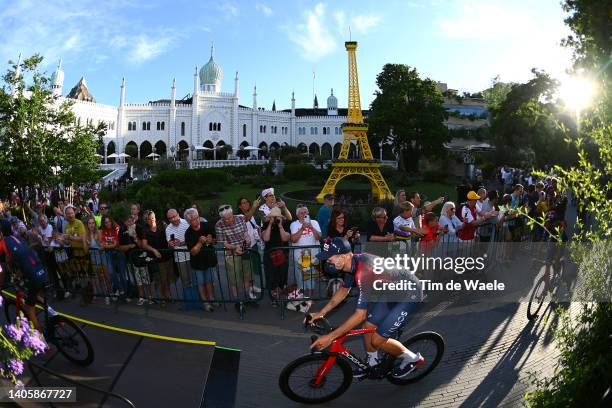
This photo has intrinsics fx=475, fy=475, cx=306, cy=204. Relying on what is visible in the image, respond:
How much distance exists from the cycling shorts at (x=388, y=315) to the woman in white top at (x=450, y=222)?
482cm

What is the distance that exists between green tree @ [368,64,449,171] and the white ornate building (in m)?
23.8

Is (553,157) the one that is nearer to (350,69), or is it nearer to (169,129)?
(350,69)

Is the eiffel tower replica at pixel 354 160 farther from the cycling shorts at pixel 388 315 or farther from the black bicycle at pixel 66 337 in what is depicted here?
the cycling shorts at pixel 388 315

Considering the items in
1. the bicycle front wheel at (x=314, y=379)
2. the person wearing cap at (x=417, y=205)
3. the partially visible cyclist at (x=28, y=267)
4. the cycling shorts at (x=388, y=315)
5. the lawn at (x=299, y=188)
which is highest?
the lawn at (x=299, y=188)

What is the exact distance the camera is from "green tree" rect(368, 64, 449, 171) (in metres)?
44.8

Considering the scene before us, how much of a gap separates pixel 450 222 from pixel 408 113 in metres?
37.1

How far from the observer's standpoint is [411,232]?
9125 mm

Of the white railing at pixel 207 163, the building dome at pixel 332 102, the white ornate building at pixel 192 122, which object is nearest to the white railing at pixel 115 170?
the white railing at pixel 207 163

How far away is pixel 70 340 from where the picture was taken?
21.6 ft

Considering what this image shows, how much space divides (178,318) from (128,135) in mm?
70712

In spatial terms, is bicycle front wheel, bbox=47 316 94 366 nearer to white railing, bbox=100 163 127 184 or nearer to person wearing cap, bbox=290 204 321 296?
person wearing cap, bbox=290 204 321 296

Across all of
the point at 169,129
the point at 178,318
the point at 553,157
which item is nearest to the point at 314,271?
the point at 178,318

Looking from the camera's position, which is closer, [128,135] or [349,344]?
[349,344]

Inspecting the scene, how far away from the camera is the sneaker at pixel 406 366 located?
5668 millimetres
